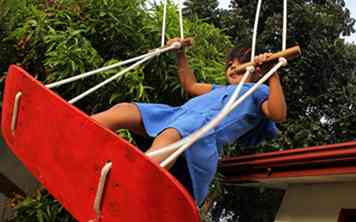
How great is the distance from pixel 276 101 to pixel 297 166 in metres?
0.85

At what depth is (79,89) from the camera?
244cm

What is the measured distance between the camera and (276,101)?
1.49m

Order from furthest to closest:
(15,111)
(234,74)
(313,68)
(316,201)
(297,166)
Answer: (313,68) < (316,201) < (297,166) < (234,74) < (15,111)

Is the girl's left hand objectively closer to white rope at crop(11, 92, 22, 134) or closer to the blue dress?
the blue dress

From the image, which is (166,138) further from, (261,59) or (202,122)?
(261,59)

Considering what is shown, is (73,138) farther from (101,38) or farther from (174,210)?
(101,38)

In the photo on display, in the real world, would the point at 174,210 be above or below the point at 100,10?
below

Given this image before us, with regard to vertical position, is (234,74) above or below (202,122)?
above

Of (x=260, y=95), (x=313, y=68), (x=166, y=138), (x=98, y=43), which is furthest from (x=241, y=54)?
(x=313, y=68)

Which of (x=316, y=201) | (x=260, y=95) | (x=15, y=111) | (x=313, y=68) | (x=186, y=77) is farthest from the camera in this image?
(x=313, y=68)

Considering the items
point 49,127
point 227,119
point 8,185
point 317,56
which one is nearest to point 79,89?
point 8,185

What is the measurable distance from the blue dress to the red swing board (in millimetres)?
291

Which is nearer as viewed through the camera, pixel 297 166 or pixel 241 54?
pixel 241 54

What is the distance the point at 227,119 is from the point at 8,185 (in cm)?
150
